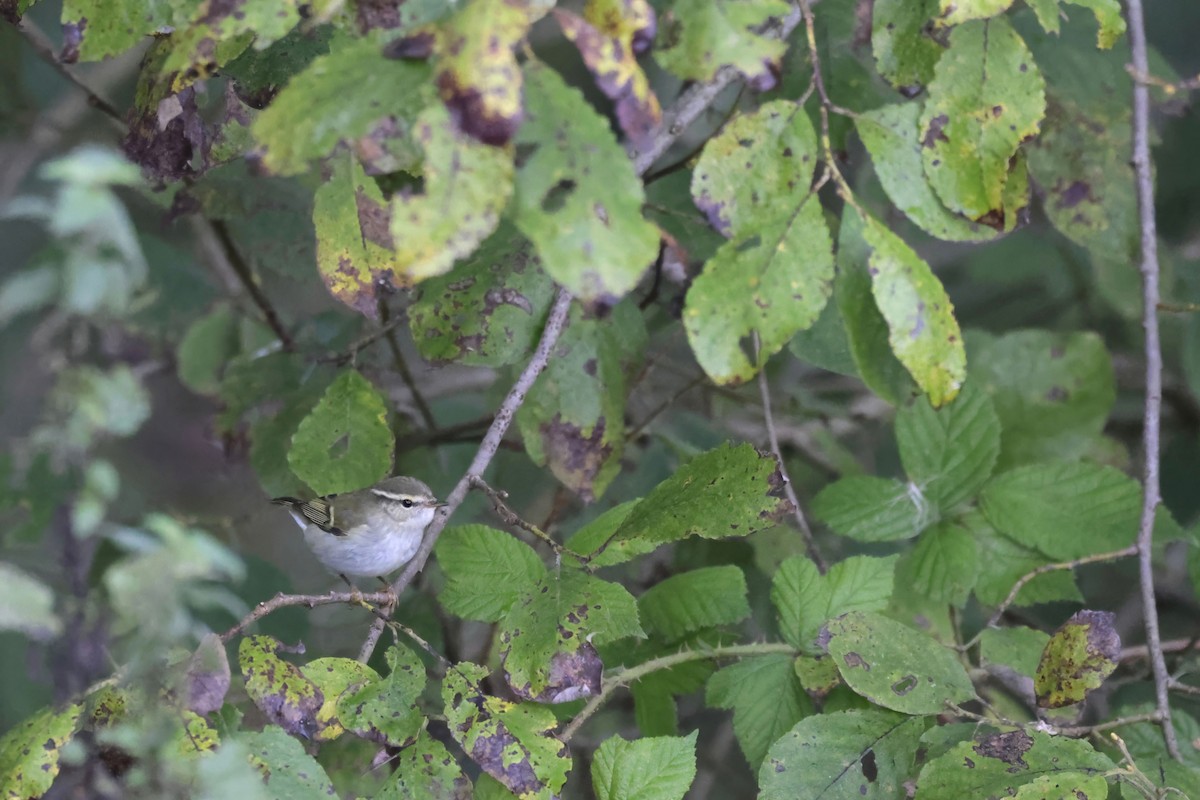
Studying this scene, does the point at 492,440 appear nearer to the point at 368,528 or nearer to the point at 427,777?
the point at 427,777

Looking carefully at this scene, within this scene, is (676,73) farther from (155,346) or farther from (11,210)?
(155,346)

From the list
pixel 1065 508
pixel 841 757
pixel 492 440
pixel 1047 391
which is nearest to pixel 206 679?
pixel 492 440

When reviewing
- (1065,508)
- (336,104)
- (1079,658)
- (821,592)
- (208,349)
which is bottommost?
(1065,508)

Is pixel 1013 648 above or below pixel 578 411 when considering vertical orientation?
below

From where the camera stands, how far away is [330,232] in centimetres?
157

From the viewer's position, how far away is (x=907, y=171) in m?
1.55

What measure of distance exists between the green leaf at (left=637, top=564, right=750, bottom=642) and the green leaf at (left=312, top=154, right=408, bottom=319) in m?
0.73

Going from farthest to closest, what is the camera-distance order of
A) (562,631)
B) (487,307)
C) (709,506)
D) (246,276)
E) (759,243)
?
(246,276)
(487,307)
(709,506)
(562,631)
(759,243)

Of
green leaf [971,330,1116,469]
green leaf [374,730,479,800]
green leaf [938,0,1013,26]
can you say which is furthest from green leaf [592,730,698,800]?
green leaf [971,330,1116,469]

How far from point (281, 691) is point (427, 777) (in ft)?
0.75

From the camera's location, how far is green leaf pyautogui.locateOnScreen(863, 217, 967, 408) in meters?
1.43

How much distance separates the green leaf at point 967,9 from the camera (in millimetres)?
1407

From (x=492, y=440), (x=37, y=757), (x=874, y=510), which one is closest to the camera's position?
(x=37, y=757)

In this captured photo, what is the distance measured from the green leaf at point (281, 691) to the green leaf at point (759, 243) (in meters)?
0.69
